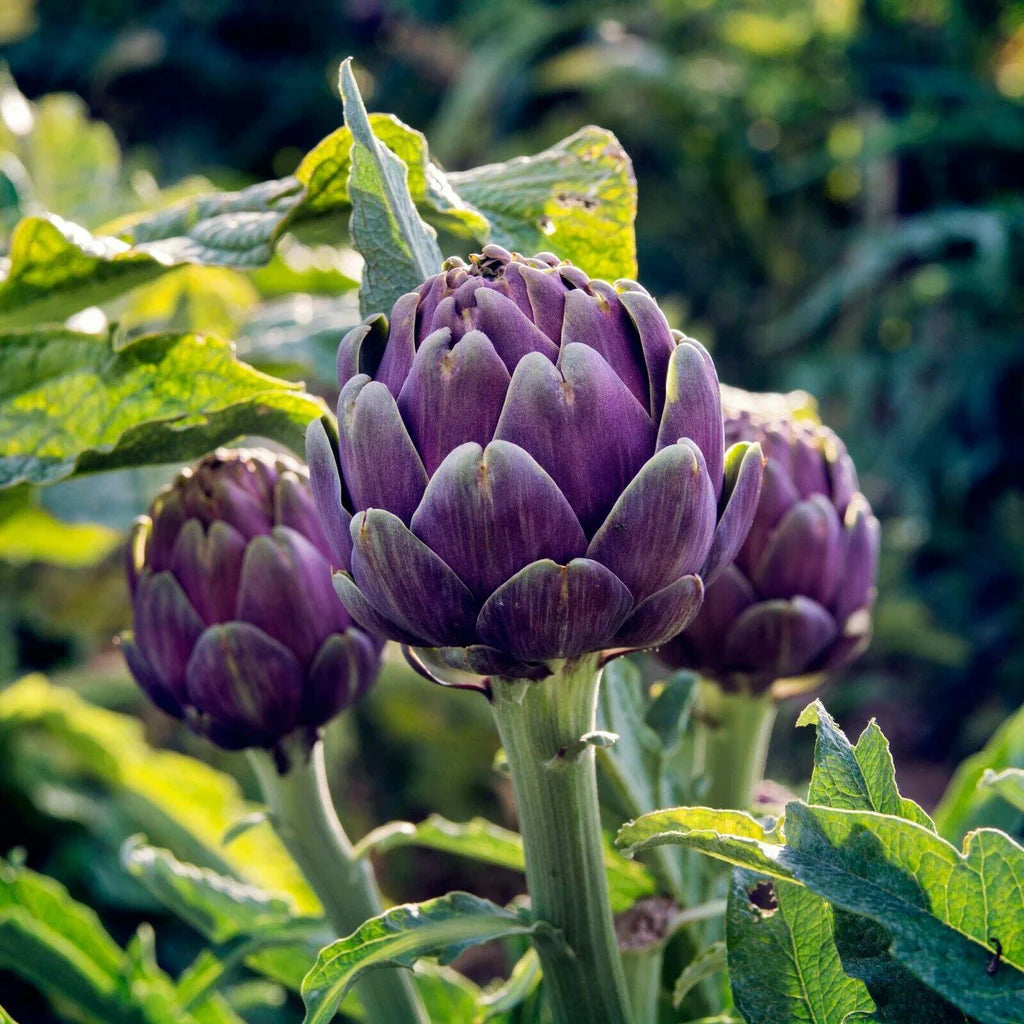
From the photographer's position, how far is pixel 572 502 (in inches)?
10.4

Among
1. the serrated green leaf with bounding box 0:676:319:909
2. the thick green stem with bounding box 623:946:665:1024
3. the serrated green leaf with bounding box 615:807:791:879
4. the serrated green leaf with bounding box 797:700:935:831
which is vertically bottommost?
the serrated green leaf with bounding box 0:676:319:909

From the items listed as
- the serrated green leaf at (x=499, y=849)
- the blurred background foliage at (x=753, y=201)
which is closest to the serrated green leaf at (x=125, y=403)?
the serrated green leaf at (x=499, y=849)

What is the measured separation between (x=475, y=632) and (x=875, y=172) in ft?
7.19

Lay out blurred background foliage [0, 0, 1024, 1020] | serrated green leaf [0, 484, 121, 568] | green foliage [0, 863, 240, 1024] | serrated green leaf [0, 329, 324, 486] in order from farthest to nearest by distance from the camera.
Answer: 1. blurred background foliage [0, 0, 1024, 1020]
2. serrated green leaf [0, 484, 121, 568]
3. green foliage [0, 863, 240, 1024]
4. serrated green leaf [0, 329, 324, 486]

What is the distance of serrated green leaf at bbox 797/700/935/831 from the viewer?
270 mm

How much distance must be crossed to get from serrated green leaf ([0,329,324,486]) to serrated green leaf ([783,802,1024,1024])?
0.57ft

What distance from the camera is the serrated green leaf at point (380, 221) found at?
309 mm

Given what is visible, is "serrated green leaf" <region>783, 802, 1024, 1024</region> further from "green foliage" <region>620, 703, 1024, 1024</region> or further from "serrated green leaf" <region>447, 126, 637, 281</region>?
"serrated green leaf" <region>447, 126, 637, 281</region>

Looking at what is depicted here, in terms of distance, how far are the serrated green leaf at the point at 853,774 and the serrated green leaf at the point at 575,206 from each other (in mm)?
157

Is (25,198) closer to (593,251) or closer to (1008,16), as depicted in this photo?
(593,251)

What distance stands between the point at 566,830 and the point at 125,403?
0.59 ft

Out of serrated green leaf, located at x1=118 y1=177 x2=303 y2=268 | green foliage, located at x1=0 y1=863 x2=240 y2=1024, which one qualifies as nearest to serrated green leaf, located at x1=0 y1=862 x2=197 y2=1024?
green foliage, located at x1=0 y1=863 x2=240 y2=1024

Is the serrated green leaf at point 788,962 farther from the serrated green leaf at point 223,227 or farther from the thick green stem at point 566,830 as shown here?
the serrated green leaf at point 223,227

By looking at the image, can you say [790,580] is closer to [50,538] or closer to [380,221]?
[380,221]
